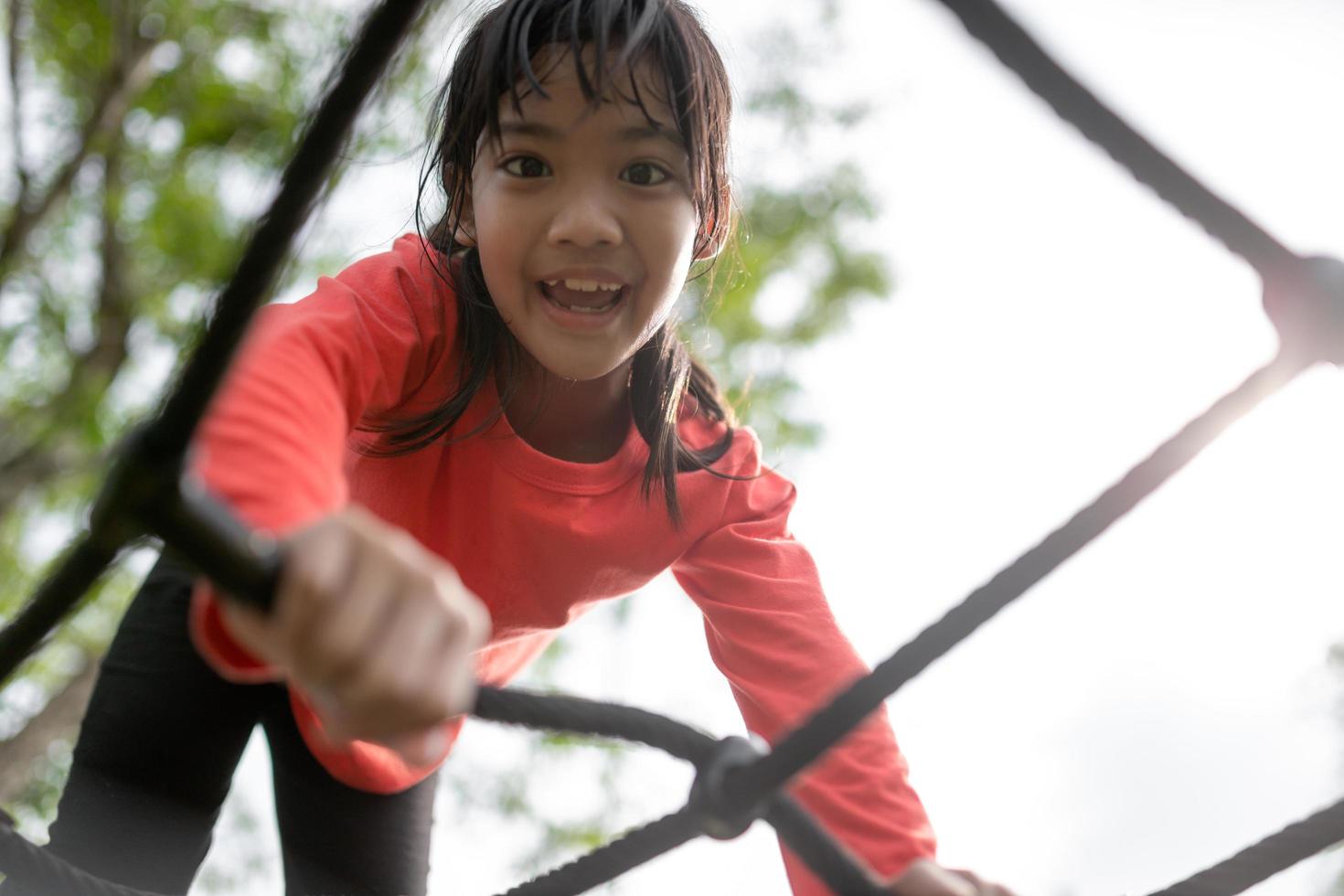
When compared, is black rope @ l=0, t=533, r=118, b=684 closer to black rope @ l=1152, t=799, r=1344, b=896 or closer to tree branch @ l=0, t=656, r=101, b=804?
black rope @ l=1152, t=799, r=1344, b=896

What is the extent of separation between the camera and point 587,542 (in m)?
0.79

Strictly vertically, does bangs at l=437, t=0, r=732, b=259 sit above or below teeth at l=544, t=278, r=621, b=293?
above

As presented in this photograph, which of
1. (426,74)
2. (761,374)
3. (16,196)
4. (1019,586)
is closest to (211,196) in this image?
(16,196)

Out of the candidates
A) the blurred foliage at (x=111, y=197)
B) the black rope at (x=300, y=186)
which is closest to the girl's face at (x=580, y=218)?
the black rope at (x=300, y=186)

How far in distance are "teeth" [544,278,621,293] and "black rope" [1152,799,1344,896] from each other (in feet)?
1.38

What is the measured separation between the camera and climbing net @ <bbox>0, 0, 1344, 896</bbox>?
288 millimetres

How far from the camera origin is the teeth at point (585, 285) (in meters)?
0.70

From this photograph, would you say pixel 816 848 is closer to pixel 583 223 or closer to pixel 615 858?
pixel 615 858

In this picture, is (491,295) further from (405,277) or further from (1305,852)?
(1305,852)

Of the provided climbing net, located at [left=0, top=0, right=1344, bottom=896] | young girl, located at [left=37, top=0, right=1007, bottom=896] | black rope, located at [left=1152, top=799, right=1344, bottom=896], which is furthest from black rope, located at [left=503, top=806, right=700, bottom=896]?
black rope, located at [left=1152, top=799, right=1344, bottom=896]

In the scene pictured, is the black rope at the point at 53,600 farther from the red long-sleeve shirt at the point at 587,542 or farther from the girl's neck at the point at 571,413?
the girl's neck at the point at 571,413

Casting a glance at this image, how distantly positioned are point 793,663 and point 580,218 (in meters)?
0.30

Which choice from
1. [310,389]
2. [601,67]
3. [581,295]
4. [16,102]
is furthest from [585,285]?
[16,102]

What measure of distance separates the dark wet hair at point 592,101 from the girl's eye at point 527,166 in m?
0.02
